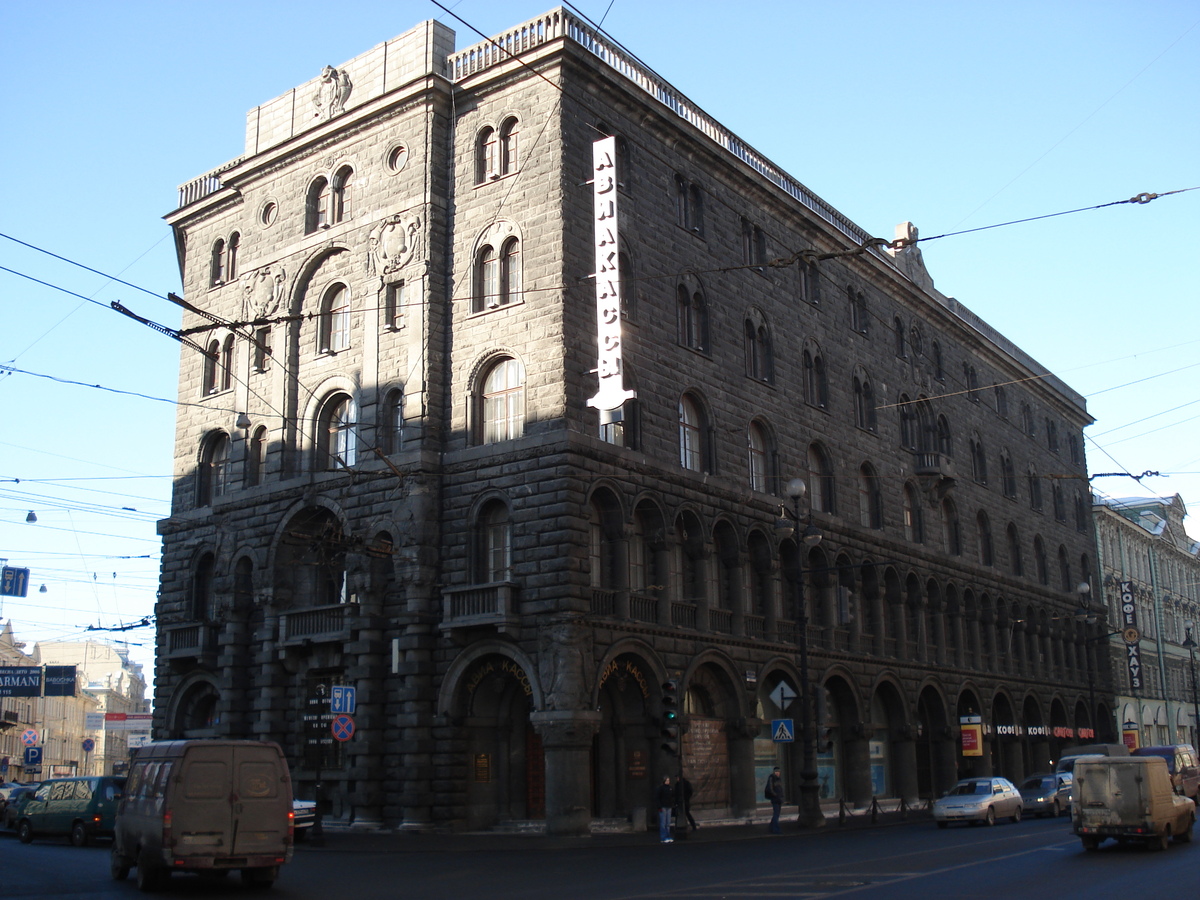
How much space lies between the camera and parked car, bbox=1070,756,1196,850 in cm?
2169

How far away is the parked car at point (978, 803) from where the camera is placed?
33.3m

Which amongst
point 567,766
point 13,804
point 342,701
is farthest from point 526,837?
point 13,804

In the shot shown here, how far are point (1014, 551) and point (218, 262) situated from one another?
38.1 meters

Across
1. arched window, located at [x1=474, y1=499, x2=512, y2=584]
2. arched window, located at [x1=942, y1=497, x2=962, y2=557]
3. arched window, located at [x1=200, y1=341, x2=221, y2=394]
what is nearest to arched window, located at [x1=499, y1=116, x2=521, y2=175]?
arched window, located at [x1=474, y1=499, x2=512, y2=584]

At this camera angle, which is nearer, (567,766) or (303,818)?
(303,818)

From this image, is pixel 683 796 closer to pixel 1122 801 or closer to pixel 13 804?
pixel 1122 801

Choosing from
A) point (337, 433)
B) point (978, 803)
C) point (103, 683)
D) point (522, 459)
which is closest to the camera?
point (522, 459)

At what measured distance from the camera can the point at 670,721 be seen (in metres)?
28.1

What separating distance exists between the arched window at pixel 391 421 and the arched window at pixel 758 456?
10.9 meters

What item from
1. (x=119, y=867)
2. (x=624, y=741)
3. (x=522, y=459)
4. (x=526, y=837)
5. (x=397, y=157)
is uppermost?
(x=397, y=157)

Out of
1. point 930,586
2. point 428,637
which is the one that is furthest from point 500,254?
point 930,586

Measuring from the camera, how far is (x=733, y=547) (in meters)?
36.3

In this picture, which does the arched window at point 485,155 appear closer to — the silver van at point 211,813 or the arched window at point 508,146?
the arched window at point 508,146

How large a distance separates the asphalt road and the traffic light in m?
2.13
